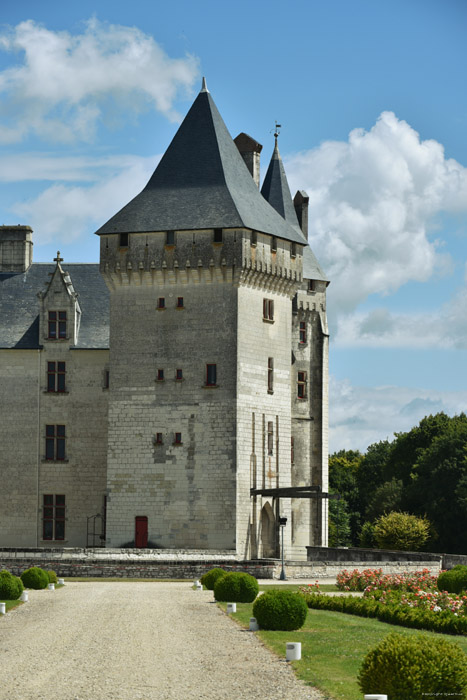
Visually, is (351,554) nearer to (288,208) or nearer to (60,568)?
(60,568)

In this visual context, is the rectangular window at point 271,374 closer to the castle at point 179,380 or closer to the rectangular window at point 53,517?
the castle at point 179,380

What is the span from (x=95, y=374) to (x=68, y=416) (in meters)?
2.23

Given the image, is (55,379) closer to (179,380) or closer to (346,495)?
(179,380)

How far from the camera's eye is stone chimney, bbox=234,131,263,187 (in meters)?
55.1

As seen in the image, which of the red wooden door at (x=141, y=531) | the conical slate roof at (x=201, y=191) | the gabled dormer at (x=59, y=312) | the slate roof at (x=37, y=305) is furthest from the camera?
the slate roof at (x=37, y=305)

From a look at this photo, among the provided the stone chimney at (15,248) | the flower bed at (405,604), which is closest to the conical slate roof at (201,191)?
the stone chimney at (15,248)

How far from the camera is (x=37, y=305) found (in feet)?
177

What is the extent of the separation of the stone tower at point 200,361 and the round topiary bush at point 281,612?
24.2 m

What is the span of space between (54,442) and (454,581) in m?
26.1

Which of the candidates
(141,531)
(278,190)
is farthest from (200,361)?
(278,190)

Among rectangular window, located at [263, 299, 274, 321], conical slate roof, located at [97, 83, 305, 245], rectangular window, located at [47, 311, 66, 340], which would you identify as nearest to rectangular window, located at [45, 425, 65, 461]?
rectangular window, located at [47, 311, 66, 340]

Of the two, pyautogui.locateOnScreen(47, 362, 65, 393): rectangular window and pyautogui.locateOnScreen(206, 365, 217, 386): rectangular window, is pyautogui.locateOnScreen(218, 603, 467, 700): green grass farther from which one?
pyautogui.locateOnScreen(47, 362, 65, 393): rectangular window

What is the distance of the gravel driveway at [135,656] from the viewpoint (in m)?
14.3

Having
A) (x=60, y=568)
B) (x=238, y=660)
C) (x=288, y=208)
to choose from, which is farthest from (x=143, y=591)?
(x=288, y=208)
